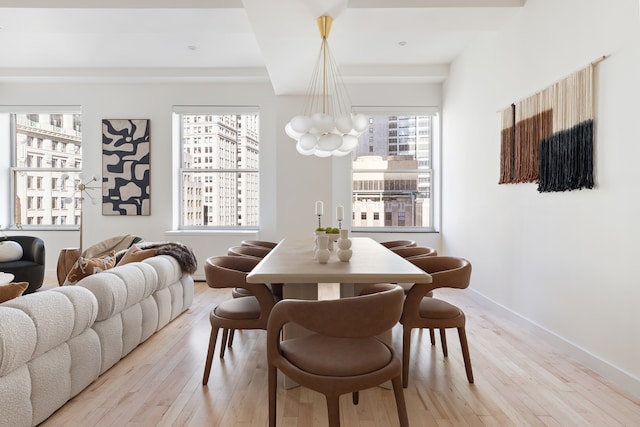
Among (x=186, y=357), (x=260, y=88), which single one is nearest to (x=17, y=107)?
(x=260, y=88)

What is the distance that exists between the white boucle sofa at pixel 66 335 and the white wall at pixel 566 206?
10.6ft

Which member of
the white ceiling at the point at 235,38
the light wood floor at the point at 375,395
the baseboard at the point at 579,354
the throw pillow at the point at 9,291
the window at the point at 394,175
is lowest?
the light wood floor at the point at 375,395

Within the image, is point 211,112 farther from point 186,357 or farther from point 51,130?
point 186,357

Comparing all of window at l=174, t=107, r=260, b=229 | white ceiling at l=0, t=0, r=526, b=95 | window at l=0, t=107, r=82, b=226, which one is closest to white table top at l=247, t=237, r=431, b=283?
white ceiling at l=0, t=0, r=526, b=95

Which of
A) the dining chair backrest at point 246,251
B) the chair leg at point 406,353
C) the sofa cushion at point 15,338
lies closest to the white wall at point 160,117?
the dining chair backrest at point 246,251

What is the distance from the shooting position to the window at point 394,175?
21.4 ft

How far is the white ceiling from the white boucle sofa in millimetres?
2380

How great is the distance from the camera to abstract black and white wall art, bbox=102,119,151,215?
6.28 m

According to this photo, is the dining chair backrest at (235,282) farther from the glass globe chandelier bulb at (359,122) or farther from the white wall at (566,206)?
the white wall at (566,206)

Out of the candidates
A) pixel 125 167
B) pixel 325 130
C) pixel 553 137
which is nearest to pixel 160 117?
pixel 125 167

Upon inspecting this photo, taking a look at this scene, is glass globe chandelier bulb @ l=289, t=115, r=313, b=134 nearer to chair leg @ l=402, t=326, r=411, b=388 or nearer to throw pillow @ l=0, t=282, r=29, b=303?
chair leg @ l=402, t=326, r=411, b=388

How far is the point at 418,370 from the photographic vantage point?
279 centimetres

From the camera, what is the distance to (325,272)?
2.17 m

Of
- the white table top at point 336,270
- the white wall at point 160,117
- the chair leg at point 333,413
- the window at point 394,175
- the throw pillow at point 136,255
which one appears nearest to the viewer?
the chair leg at point 333,413
